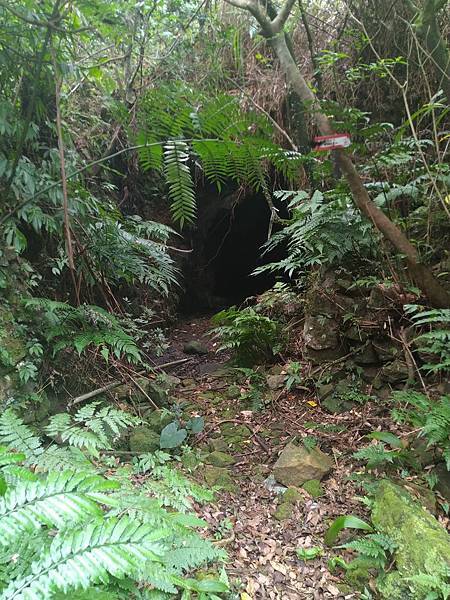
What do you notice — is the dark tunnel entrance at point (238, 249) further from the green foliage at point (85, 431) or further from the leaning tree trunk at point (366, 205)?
the green foliage at point (85, 431)

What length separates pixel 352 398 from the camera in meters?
3.40

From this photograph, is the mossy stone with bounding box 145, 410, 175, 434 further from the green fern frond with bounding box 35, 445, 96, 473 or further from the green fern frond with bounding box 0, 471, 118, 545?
the green fern frond with bounding box 0, 471, 118, 545

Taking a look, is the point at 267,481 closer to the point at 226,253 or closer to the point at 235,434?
the point at 235,434

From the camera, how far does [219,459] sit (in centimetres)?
296

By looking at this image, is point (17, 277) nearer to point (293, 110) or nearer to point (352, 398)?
point (352, 398)

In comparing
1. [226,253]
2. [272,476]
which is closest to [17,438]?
[272,476]

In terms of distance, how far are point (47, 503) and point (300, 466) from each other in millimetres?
2143

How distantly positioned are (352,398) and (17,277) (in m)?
3.06

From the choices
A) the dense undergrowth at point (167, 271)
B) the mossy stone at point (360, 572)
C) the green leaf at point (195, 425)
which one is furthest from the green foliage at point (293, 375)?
the mossy stone at point (360, 572)

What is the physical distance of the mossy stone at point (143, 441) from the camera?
287 centimetres

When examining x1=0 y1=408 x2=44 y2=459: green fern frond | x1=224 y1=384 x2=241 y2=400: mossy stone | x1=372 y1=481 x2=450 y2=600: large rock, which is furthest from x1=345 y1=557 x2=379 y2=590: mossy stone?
x1=224 y1=384 x2=241 y2=400: mossy stone

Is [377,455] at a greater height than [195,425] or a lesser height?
lesser

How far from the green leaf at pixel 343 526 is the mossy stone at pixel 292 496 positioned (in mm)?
357

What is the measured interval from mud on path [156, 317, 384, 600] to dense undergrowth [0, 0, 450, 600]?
0.15 meters
